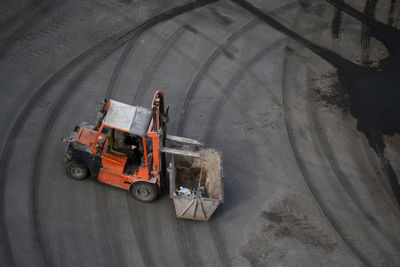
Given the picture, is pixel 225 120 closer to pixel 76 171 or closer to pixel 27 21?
pixel 76 171

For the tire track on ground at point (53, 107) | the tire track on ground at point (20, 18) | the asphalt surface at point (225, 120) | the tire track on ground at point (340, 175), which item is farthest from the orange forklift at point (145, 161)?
the tire track on ground at point (20, 18)

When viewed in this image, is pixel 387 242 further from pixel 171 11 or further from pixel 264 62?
pixel 171 11

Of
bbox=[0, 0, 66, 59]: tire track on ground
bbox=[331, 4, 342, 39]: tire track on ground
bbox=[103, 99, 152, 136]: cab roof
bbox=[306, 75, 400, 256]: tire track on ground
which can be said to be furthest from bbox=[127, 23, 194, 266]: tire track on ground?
bbox=[331, 4, 342, 39]: tire track on ground

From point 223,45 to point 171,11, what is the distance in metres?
3.11

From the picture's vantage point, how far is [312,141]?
15.2m

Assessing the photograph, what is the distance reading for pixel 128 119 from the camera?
36.5 feet

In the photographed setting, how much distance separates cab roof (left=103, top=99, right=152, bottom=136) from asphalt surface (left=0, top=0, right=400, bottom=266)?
8.89ft

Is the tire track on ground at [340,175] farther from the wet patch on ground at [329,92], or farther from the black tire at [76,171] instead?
the black tire at [76,171]

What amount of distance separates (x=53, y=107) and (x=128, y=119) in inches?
191

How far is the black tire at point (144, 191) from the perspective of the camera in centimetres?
1204

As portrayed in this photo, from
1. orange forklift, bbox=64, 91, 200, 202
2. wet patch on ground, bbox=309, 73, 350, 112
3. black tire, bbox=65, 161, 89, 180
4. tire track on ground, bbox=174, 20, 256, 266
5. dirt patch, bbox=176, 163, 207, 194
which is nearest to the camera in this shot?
orange forklift, bbox=64, 91, 200, 202

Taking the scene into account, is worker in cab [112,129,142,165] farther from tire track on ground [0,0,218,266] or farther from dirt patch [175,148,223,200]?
tire track on ground [0,0,218,266]

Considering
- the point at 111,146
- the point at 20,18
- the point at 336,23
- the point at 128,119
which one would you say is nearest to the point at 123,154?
the point at 111,146

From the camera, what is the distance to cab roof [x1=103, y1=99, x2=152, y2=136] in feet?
36.0
